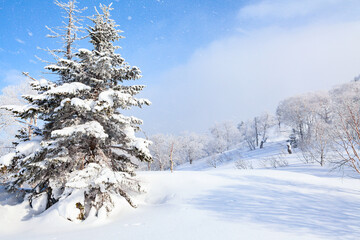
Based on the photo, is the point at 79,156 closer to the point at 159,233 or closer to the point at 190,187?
the point at 159,233

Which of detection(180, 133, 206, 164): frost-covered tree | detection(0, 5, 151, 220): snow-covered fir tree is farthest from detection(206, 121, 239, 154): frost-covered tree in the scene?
detection(0, 5, 151, 220): snow-covered fir tree

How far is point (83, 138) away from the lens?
7695mm

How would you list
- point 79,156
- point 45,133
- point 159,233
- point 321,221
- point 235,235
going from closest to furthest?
1. point 235,235
2. point 159,233
3. point 321,221
4. point 79,156
5. point 45,133

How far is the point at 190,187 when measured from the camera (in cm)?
889

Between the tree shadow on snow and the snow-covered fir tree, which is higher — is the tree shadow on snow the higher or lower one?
the lower one

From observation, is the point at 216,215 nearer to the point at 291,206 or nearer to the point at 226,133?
the point at 291,206

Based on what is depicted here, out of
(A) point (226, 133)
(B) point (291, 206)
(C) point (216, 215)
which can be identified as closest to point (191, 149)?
(A) point (226, 133)

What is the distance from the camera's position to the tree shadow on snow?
5.23 m

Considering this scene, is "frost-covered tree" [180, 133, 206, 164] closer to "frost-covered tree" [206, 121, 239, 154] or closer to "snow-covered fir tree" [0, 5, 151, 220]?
"frost-covered tree" [206, 121, 239, 154]

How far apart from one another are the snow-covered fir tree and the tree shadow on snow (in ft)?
12.5

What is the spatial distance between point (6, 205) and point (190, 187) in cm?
807

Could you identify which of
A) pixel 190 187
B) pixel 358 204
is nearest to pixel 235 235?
pixel 190 187

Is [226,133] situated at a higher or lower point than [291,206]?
higher

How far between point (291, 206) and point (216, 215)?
9.93 feet
